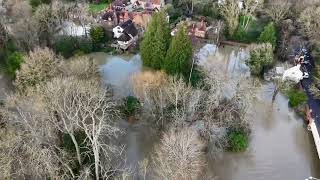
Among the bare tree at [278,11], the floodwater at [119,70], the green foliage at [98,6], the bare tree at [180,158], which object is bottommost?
the floodwater at [119,70]

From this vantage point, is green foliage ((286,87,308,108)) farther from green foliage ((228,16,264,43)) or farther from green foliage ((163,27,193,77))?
green foliage ((228,16,264,43))

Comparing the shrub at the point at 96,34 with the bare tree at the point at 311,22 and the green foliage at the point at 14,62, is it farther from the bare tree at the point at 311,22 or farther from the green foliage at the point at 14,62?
the bare tree at the point at 311,22

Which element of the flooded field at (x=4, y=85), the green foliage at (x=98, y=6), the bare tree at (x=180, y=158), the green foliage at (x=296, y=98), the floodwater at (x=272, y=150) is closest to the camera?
the bare tree at (x=180, y=158)

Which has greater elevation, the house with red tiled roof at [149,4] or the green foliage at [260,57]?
the house with red tiled roof at [149,4]

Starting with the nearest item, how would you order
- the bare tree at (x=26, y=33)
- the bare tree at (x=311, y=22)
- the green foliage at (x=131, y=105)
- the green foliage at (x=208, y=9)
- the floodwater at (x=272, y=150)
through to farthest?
the floodwater at (x=272, y=150), the green foliage at (x=131, y=105), the bare tree at (x=26, y=33), the bare tree at (x=311, y=22), the green foliage at (x=208, y=9)

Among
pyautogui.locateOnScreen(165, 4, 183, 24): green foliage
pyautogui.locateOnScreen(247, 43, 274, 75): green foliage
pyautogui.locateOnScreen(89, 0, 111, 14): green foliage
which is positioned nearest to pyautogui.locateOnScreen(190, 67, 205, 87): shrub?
pyautogui.locateOnScreen(247, 43, 274, 75): green foliage

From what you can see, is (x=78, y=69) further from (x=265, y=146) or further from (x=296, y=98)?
(x=296, y=98)

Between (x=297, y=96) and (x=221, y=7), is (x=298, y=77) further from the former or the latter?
(x=221, y=7)

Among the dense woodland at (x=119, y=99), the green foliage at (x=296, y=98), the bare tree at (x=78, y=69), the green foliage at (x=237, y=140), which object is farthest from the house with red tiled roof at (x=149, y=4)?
the green foliage at (x=237, y=140)
